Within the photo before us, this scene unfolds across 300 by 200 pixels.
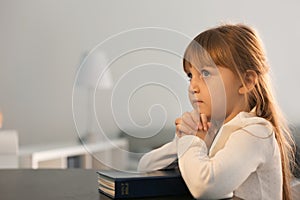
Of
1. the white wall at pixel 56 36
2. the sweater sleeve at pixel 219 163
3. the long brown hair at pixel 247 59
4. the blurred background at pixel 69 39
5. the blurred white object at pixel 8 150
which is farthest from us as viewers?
the white wall at pixel 56 36

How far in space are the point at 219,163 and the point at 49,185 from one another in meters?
0.44

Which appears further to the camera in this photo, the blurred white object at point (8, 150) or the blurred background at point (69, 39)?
the blurred background at point (69, 39)

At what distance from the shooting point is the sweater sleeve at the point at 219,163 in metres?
1.07

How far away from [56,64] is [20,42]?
0.28 meters

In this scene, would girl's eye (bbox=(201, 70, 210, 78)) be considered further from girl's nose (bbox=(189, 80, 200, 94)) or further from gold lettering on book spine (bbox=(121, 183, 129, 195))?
gold lettering on book spine (bbox=(121, 183, 129, 195))

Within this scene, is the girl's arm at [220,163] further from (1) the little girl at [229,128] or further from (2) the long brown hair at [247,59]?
(2) the long brown hair at [247,59]

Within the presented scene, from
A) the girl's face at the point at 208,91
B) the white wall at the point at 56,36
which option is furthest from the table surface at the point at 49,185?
the white wall at the point at 56,36

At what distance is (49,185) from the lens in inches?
50.6

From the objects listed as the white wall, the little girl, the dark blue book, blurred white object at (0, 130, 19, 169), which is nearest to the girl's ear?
the little girl

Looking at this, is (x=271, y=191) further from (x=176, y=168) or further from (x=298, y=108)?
(x=298, y=108)

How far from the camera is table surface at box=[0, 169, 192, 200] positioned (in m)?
1.14

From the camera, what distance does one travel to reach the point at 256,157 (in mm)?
1132

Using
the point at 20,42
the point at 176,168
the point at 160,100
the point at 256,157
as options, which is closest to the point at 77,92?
the point at 160,100

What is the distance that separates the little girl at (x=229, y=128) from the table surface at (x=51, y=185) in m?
0.09
